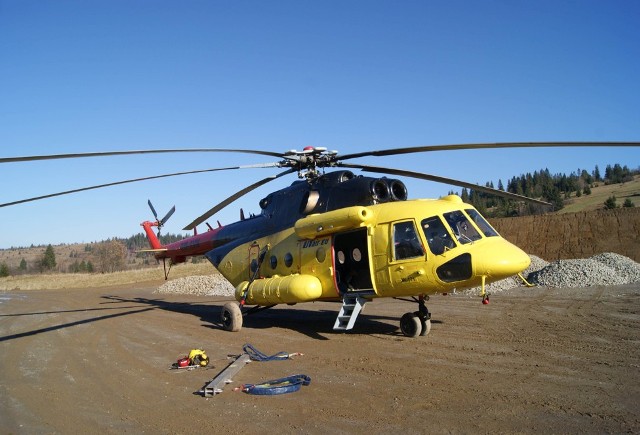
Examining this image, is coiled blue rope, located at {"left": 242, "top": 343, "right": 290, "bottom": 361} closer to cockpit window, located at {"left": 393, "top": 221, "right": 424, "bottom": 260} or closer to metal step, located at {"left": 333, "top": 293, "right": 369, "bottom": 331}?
metal step, located at {"left": 333, "top": 293, "right": 369, "bottom": 331}

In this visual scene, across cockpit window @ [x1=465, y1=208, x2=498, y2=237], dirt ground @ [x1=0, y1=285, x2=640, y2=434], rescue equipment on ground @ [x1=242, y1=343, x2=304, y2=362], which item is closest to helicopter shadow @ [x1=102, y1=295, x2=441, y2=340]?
dirt ground @ [x1=0, y1=285, x2=640, y2=434]

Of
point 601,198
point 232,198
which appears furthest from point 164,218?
point 601,198

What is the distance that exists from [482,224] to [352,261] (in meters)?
3.22

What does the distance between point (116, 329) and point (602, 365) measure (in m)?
12.3

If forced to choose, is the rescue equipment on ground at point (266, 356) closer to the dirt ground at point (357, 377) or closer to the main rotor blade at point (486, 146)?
the dirt ground at point (357, 377)

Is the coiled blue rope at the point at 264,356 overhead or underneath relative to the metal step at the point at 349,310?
underneath

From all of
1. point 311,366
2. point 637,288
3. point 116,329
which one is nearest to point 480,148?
point 311,366

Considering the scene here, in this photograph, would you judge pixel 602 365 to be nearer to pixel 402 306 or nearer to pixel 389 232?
pixel 389 232

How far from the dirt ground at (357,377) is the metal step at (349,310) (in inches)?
15.3

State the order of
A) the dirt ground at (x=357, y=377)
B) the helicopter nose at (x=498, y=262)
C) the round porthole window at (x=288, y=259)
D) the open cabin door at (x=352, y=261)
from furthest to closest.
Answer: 1. the round porthole window at (x=288, y=259)
2. the open cabin door at (x=352, y=261)
3. the helicopter nose at (x=498, y=262)
4. the dirt ground at (x=357, y=377)

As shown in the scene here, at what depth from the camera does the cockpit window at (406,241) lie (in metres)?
9.61

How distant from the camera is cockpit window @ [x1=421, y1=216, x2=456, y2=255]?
930cm

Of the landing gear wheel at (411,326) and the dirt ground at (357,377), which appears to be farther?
the landing gear wheel at (411,326)

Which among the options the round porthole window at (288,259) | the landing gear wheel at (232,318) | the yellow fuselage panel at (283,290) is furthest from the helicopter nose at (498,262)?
the landing gear wheel at (232,318)
